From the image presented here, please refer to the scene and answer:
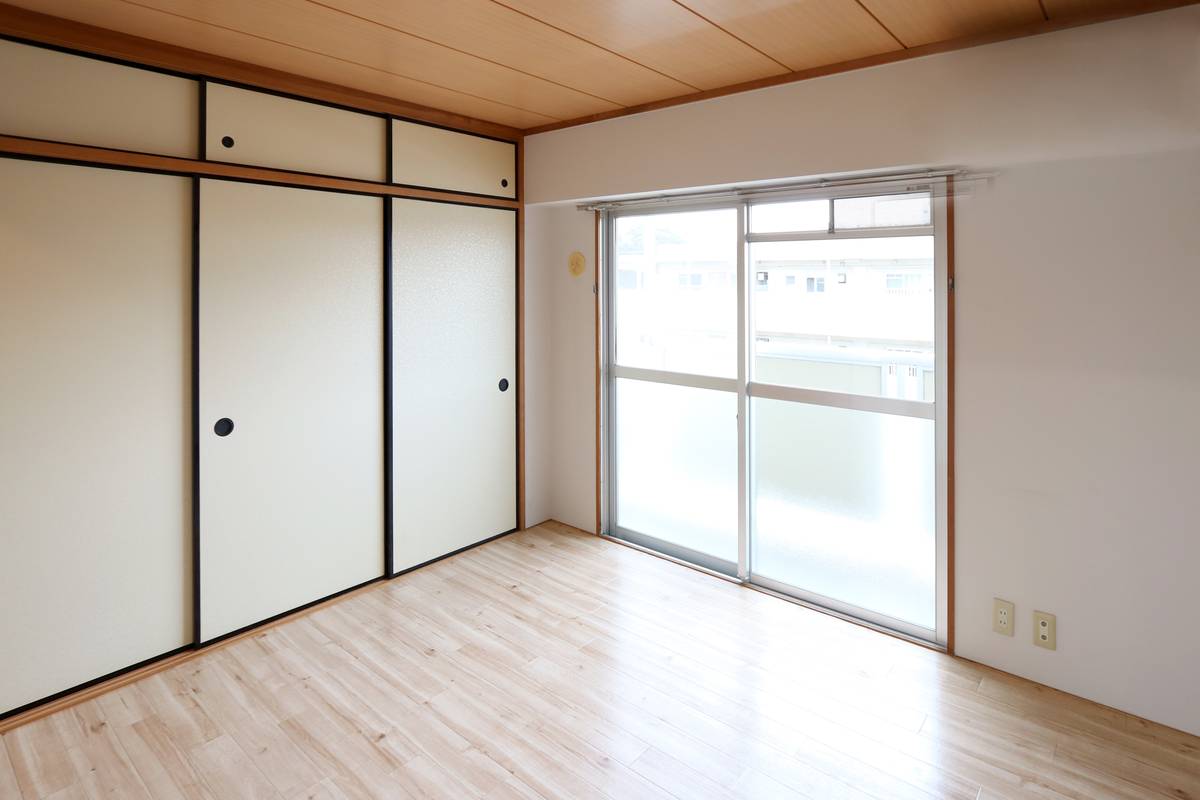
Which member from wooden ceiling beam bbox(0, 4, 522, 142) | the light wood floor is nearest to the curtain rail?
wooden ceiling beam bbox(0, 4, 522, 142)

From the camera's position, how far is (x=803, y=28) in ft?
7.52

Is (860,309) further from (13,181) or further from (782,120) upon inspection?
(13,181)

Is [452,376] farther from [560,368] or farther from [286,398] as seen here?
[286,398]

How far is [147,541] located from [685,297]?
267 cm

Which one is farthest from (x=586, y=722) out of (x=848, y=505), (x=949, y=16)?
(x=949, y=16)

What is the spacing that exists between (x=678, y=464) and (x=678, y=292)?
948 mm

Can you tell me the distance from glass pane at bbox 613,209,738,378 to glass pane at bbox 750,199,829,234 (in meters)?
0.13

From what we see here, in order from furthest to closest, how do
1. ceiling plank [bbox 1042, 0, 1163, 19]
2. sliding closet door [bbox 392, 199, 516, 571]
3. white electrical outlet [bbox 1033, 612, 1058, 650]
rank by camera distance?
sliding closet door [bbox 392, 199, 516, 571] → white electrical outlet [bbox 1033, 612, 1058, 650] → ceiling plank [bbox 1042, 0, 1163, 19]

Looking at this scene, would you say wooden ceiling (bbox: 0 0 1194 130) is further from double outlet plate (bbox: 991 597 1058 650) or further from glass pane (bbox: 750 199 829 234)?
double outlet plate (bbox: 991 597 1058 650)

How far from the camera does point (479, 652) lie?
282cm

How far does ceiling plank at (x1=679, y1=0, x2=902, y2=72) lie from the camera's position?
6.92ft

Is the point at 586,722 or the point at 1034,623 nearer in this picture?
the point at 586,722

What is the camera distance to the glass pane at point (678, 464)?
140 inches

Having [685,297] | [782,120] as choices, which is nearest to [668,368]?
[685,297]
